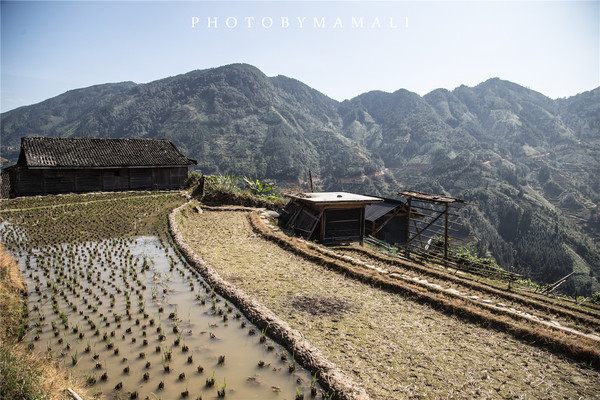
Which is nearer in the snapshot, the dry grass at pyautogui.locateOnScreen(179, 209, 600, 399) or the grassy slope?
the grassy slope

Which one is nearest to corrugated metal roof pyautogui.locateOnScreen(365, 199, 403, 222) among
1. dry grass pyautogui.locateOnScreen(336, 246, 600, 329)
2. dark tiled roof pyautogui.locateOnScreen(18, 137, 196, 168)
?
dry grass pyautogui.locateOnScreen(336, 246, 600, 329)

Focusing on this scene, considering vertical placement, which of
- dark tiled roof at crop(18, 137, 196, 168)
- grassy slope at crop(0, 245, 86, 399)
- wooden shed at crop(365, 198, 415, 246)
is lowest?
wooden shed at crop(365, 198, 415, 246)

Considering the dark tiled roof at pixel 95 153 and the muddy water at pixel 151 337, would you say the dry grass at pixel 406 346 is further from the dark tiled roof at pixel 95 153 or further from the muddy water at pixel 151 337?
the dark tiled roof at pixel 95 153

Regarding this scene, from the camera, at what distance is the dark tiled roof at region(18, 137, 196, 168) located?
22719 millimetres

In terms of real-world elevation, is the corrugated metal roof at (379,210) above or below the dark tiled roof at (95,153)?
below

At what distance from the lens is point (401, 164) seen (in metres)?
131

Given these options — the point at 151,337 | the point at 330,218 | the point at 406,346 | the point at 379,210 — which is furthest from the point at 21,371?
the point at 379,210

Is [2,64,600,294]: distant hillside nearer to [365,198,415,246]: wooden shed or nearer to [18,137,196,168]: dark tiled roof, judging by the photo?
[365,198,415,246]: wooden shed

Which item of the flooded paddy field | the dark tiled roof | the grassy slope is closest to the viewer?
the grassy slope

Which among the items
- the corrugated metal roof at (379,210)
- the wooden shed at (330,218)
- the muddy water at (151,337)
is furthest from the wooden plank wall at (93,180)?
the muddy water at (151,337)

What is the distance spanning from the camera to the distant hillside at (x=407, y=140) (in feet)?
242

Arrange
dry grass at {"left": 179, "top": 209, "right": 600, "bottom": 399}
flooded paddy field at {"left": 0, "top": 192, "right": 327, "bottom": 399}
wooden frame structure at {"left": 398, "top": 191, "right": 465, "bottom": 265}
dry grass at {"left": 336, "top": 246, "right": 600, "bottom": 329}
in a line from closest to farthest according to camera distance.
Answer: flooded paddy field at {"left": 0, "top": 192, "right": 327, "bottom": 399} < dry grass at {"left": 179, "top": 209, "right": 600, "bottom": 399} < dry grass at {"left": 336, "top": 246, "right": 600, "bottom": 329} < wooden frame structure at {"left": 398, "top": 191, "right": 465, "bottom": 265}

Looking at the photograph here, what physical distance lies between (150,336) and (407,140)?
500 ft

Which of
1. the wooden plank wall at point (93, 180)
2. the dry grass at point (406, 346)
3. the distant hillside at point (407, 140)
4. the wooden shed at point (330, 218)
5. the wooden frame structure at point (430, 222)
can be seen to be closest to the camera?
the dry grass at point (406, 346)
